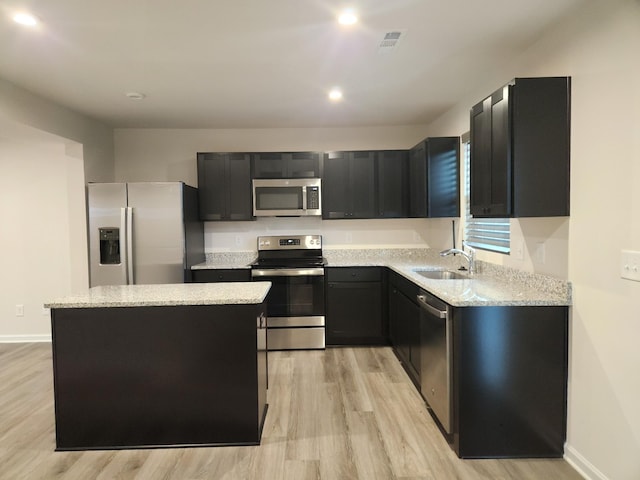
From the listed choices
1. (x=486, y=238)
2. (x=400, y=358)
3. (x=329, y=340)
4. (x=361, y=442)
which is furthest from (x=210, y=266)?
(x=486, y=238)

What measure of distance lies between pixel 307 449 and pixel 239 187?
2.81m

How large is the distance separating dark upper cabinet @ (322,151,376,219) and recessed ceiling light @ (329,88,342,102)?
819 millimetres

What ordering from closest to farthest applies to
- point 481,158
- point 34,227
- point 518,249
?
point 481,158 < point 518,249 < point 34,227

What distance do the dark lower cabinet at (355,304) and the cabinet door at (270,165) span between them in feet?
4.02

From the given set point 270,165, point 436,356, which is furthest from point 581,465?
point 270,165

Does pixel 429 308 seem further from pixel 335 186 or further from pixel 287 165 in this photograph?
pixel 287 165

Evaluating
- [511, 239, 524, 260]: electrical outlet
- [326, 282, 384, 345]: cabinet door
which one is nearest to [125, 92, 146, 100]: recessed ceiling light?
[326, 282, 384, 345]: cabinet door

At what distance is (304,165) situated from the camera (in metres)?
4.18

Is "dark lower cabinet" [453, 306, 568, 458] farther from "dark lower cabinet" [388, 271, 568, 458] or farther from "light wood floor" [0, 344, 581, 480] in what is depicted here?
"light wood floor" [0, 344, 581, 480]

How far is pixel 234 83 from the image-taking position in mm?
2949

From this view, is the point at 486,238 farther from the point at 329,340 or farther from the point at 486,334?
the point at 329,340

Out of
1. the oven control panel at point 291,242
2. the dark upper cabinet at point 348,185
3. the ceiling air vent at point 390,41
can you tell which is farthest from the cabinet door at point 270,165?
the ceiling air vent at point 390,41

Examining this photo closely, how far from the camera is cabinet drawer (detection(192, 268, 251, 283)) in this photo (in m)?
3.94

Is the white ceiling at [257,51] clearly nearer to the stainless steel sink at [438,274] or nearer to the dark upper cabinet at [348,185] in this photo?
the dark upper cabinet at [348,185]
